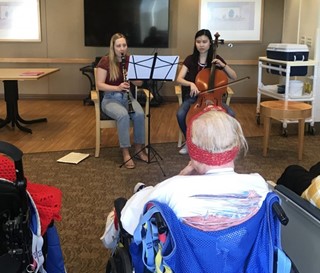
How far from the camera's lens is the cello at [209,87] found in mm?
4141

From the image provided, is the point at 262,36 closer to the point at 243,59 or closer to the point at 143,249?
the point at 243,59

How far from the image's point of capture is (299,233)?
1.84 metres

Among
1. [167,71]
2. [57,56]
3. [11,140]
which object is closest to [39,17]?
[57,56]

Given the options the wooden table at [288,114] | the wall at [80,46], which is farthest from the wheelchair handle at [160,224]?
the wall at [80,46]

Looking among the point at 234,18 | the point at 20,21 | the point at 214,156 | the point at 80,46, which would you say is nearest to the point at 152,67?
the point at 214,156

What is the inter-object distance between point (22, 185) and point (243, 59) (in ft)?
20.6

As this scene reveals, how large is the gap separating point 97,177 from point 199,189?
8.20 feet

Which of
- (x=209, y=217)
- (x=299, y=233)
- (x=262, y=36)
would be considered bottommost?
(x=299, y=233)

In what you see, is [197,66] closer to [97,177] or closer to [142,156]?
[142,156]

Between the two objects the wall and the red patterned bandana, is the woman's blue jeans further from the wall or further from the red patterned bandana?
the wall

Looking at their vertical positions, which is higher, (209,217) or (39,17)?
(39,17)

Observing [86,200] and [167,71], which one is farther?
[167,71]

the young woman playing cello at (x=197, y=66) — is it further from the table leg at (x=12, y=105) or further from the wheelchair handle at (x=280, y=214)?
the wheelchair handle at (x=280, y=214)

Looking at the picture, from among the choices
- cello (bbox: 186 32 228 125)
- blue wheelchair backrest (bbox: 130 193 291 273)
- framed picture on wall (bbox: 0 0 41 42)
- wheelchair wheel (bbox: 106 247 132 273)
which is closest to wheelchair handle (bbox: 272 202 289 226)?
blue wheelchair backrest (bbox: 130 193 291 273)
